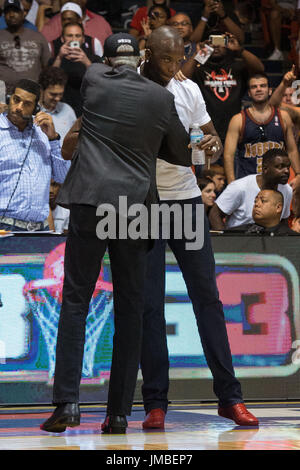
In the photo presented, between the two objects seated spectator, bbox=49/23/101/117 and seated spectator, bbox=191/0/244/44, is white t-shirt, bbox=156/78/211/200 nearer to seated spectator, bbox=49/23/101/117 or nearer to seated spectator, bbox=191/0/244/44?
seated spectator, bbox=49/23/101/117

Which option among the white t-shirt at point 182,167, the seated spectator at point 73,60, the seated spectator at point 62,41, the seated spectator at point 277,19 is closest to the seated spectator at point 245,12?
the seated spectator at point 277,19

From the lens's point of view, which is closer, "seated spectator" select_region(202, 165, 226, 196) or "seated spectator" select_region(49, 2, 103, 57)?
"seated spectator" select_region(202, 165, 226, 196)

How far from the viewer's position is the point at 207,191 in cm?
859

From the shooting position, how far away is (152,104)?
450 centimetres

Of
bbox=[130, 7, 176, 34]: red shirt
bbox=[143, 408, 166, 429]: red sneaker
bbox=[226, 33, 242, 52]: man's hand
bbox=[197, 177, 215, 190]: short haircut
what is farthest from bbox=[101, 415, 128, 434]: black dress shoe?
bbox=[130, 7, 176, 34]: red shirt

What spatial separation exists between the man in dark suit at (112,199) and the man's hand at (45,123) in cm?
250

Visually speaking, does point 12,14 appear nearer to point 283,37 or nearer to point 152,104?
point 283,37

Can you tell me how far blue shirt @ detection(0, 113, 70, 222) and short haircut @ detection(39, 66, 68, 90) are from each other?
203cm

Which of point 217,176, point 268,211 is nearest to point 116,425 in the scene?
point 268,211

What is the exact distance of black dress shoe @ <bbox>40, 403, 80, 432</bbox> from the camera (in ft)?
14.3

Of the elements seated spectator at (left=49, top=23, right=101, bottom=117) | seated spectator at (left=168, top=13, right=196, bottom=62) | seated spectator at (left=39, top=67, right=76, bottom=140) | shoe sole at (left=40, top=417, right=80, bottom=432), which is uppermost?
seated spectator at (left=168, top=13, right=196, bottom=62)

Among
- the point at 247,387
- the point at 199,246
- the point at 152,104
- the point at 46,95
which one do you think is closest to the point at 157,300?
the point at 199,246

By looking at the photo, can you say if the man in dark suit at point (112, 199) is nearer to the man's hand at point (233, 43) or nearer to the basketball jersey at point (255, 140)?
the basketball jersey at point (255, 140)

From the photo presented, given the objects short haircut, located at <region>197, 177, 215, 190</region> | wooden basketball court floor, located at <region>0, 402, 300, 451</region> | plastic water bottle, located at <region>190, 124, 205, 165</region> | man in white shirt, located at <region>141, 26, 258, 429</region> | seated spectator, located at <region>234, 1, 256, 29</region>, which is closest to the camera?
wooden basketball court floor, located at <region>0, 402, 300, 451</region>
